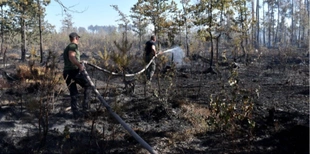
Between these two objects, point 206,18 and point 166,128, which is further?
point 206,18

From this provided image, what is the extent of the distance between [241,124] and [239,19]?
49.4 feet

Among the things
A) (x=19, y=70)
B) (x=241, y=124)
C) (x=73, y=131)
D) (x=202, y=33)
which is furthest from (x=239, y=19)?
(x=73, y=131)

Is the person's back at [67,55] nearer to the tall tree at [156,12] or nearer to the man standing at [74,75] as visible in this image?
the man standing at [74,75]

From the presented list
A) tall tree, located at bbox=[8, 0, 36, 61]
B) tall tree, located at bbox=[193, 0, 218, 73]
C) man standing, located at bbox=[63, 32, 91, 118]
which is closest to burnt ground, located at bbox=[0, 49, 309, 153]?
→ man standing, located at bbox=[63, 32, 91, 118]

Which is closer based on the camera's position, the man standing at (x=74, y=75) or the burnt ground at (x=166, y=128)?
the burnt ground at (x=166, y=128)

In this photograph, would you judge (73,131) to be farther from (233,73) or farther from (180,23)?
(180,23)

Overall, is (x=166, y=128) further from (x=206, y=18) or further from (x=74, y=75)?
(x=206, y=18)

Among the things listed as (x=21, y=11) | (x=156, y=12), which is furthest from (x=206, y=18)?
(x=21, y=11)

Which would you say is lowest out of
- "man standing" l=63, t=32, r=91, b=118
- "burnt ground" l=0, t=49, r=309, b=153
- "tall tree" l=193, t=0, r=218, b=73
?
"burnt ground" l=0, t=49, r=309, b=153

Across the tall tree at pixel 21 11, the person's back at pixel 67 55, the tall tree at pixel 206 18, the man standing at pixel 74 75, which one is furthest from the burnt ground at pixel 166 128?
the tall tree at pixel 21 11

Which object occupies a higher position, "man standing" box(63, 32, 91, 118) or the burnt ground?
"man standing" box(63, 32, 91, 118)

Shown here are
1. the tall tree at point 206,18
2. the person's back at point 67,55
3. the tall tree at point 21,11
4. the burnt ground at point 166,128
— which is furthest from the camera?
the tall tree at point 21,11

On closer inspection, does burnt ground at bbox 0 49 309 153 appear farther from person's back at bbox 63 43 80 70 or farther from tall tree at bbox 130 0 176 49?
tall tree at bbox 130 0 176 49

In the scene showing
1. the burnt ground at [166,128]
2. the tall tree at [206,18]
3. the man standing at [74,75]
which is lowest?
the burnt ground at [166,128]
